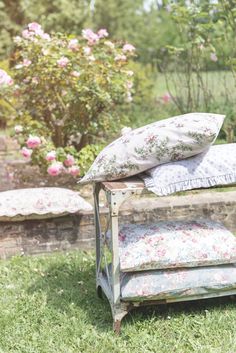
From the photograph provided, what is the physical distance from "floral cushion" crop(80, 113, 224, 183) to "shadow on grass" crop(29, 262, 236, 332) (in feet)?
2.53

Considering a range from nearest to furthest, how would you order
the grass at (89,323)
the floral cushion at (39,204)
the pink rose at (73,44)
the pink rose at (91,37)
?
1. the grass at (89,323)
2. the floral cushion at (39,204)
3. the pink rose at (73,44)
4. the pink rose at (91,37)

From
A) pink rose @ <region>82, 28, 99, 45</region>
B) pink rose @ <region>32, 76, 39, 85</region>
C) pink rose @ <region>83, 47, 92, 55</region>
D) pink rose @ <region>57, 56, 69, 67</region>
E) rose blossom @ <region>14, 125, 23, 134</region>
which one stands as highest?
pink rose @ <region>82, 28, 99, 45</region>

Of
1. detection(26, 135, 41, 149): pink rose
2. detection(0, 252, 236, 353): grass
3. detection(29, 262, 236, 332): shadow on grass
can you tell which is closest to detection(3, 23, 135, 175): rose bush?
detection(26, 135, 41, 149): pink rose

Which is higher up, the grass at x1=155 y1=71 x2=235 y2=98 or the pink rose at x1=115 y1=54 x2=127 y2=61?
the pink rose at x1=115 y1=54 x2=127 y2=61

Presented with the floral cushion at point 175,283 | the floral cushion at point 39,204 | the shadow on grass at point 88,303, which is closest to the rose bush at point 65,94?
the floral cushion at point 39,204

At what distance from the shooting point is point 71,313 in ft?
10.6

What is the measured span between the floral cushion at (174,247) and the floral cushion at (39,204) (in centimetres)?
94

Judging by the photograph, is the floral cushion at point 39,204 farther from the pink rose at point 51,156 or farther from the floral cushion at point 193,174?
the floral cushion at point 193,174

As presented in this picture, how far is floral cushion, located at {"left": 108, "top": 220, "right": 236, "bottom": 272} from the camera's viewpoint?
2.98m

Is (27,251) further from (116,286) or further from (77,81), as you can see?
(77,81)

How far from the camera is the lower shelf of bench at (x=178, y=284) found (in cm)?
297

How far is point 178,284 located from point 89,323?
520 millimetres

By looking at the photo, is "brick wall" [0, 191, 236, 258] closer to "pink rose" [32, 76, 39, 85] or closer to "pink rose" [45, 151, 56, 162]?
"pink rose" [45, 151, 56, 162]

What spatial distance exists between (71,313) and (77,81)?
2.65 meters
